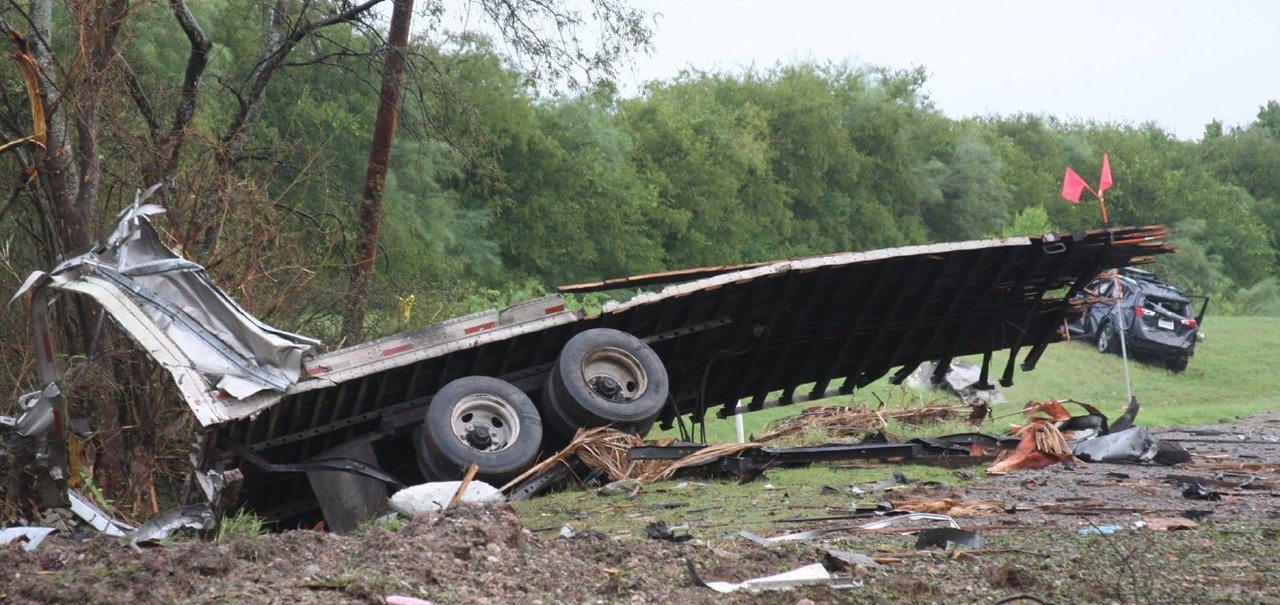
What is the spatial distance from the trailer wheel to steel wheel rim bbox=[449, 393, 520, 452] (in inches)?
20.3

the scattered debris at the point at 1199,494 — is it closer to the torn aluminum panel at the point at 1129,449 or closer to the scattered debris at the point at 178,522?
the torn aluminum panel at the point at 1129,449

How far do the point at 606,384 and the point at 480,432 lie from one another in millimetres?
1240

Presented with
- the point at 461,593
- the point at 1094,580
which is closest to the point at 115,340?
the point at 461,593

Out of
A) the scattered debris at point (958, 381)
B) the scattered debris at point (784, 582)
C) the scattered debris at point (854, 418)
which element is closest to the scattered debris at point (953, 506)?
the scattered debris at point (784, 582)

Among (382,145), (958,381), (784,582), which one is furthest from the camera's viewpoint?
(958,381)

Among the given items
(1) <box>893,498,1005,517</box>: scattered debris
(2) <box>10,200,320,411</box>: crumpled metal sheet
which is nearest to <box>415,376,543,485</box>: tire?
(2) <box>10,200,320,411</box>: crumpled metal sheet

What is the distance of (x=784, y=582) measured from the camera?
247 inches

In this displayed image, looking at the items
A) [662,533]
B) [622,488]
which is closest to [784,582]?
[662,533]

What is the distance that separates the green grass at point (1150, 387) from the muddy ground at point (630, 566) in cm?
1089

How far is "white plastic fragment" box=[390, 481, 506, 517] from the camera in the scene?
31.4 feet

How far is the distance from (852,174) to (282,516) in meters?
43.2

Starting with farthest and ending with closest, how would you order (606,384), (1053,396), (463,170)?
(463,170)
(1053,396)
(606,384)

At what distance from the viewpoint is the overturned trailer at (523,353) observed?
9.66 meters

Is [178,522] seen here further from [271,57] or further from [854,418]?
[271,57]
